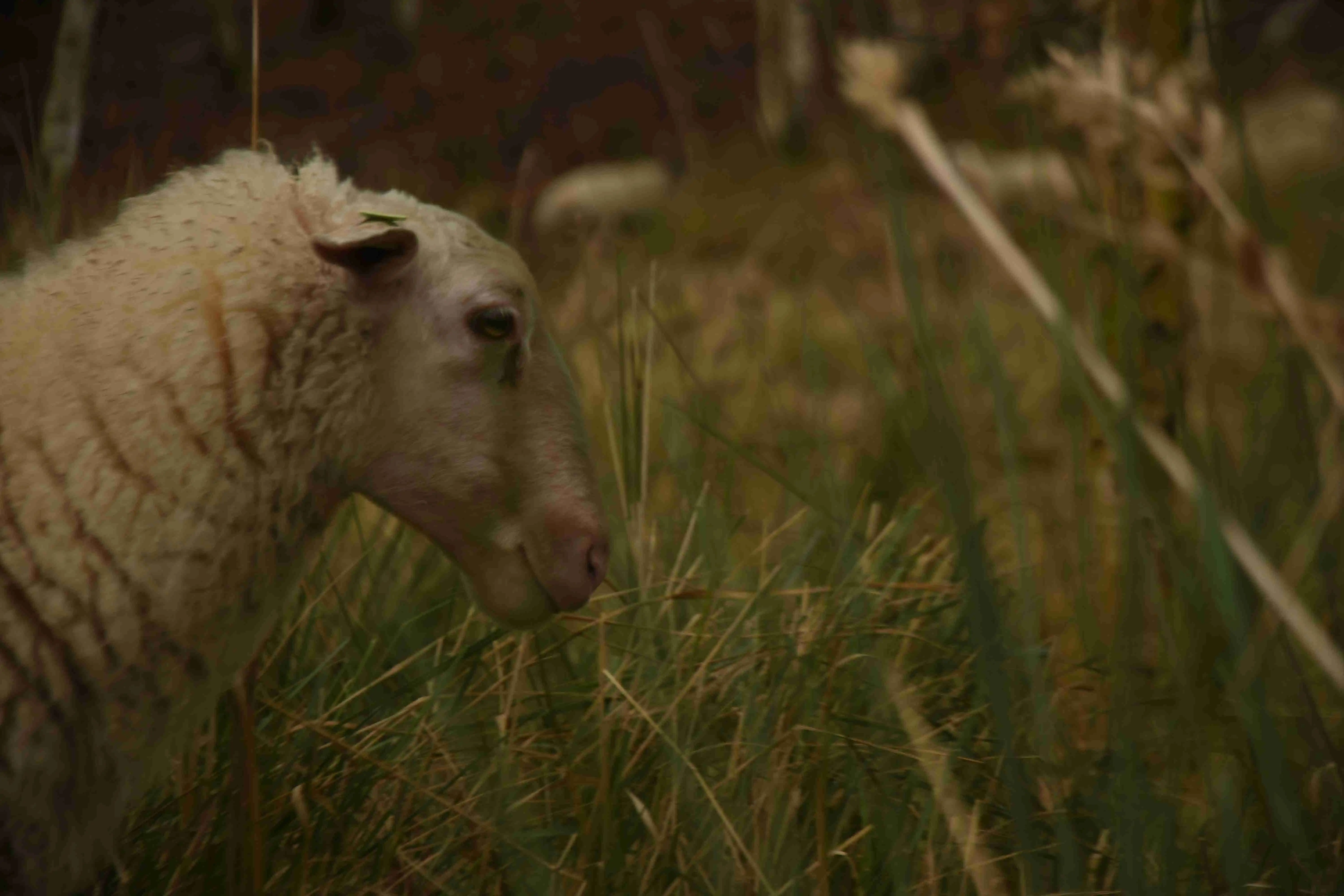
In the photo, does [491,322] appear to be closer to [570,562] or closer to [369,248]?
[369,248]

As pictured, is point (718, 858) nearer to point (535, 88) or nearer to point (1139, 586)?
point (1139, 586)

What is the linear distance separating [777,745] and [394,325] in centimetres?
83

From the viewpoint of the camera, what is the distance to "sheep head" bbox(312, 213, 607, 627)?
1752mm

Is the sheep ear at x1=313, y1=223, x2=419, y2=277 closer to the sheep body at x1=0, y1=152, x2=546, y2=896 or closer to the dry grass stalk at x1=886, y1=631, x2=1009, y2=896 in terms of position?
the sheep body at x1=0, y1=152, x2=546, y2=896

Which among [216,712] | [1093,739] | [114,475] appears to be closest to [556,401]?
[114,475]

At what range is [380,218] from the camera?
5.80 feet

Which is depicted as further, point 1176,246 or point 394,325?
point 394,325

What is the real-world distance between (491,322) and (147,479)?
1.55 ft

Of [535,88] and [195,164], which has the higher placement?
[195,164]

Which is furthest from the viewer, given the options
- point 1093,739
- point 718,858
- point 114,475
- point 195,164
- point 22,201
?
point 22,201

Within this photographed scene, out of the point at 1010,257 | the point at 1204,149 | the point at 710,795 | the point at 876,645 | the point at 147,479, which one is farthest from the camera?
the point at 876,645

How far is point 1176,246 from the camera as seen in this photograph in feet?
2.50

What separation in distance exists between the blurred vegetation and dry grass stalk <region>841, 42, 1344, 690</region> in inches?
1.7

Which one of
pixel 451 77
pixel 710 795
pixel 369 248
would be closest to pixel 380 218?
pixel 369 248
